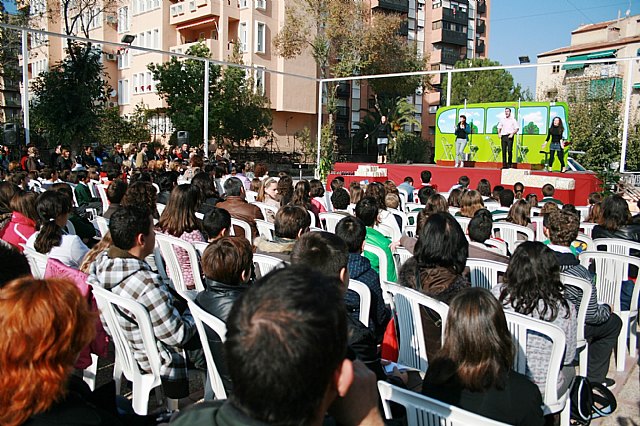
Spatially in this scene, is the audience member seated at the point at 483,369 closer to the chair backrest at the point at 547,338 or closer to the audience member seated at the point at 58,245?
the chair backrest at the point at 547,338

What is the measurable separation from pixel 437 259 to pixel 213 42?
104 ft

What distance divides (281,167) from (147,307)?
87.9 feet

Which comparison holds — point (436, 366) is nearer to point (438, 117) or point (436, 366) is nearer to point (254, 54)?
point (438, 117)

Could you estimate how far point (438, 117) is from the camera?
62.8 ft

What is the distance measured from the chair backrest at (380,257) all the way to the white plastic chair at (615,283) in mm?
1531

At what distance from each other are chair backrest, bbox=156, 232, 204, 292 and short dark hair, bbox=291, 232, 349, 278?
1496 millimetres

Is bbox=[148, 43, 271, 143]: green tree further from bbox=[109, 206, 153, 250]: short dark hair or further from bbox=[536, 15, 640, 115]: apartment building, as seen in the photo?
bbox=[109, 206, 153, 250]: short dark hair

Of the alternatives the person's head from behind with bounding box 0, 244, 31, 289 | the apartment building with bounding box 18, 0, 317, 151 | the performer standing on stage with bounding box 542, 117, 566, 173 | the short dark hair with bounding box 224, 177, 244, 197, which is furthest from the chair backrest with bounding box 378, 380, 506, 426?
the apartment building with bounding box 18, 0, 317, 151

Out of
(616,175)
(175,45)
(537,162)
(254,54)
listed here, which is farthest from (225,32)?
(616,175)

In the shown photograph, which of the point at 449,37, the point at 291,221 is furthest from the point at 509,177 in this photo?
the point at 449,37

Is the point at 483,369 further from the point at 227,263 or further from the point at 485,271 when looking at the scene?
the point at 485,271

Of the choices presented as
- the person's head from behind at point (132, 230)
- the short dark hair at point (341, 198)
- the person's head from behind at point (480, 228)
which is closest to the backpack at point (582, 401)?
the person's head from behind at point (480, 228)

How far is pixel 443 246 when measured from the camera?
3322 mm

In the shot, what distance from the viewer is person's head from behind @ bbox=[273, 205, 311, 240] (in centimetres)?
418
